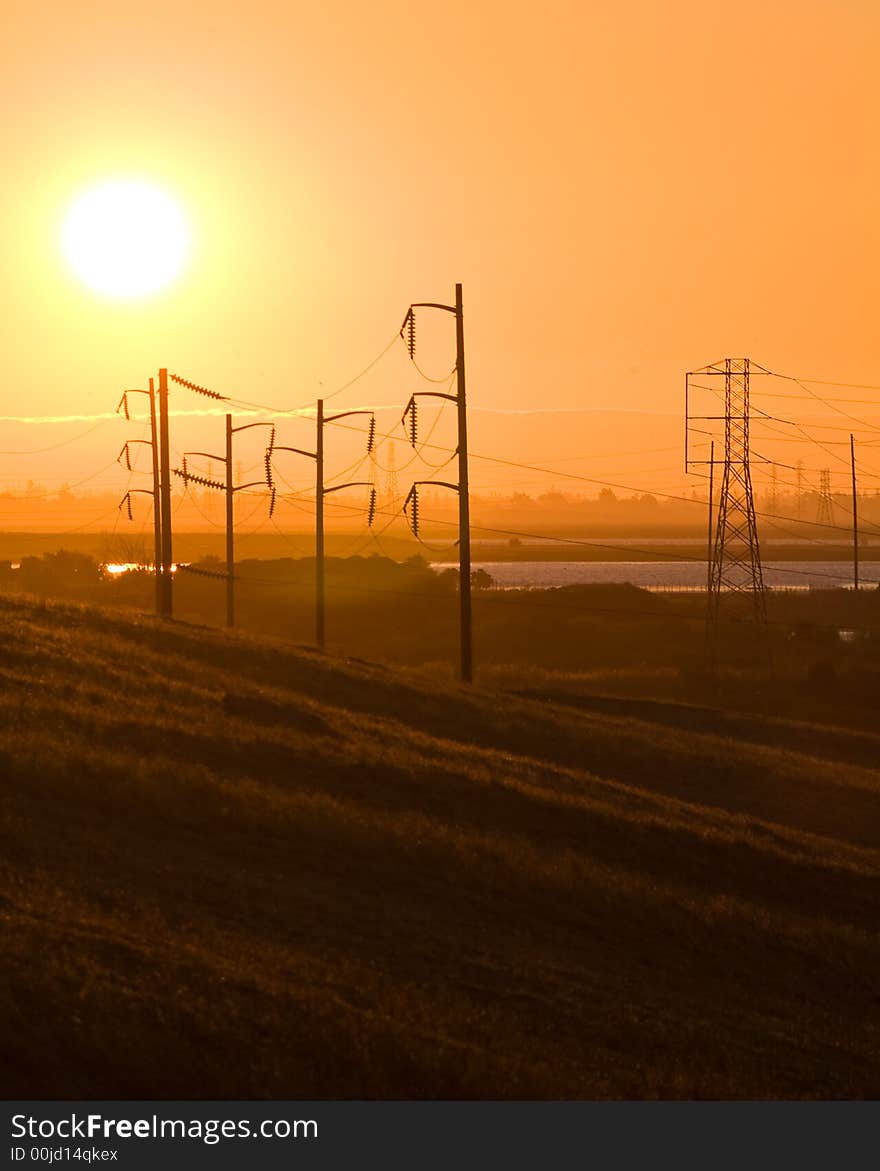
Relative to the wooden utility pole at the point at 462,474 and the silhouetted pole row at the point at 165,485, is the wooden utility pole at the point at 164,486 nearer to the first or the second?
the silhouetted pole row at the point at 165,485

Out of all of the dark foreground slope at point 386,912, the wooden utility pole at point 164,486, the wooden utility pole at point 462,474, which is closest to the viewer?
the dark foreground slope at point 386,912

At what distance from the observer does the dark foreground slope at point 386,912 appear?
482 inches

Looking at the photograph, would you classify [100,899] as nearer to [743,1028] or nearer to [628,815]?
[743,1028]

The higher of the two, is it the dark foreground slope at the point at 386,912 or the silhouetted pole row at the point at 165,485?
the silhouetted pole row at the point at 165,485

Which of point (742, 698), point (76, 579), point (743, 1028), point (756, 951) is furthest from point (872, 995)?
point (76, 579)

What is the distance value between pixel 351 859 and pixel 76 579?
14461cm

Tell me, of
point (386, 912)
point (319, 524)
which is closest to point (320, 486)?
point (319, 524)

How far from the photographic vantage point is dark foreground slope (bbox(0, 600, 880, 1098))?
12250 mm

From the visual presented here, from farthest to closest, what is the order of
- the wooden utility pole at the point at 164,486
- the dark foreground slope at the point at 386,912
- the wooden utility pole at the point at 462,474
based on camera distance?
1. the wooden utility pole at the point at 164,486
2. the wooden utility pole at the point at 462,474
3. the dark foreground slope at the point at 386,912

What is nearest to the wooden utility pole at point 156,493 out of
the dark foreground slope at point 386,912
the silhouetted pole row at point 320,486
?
the silhouetted pole row at point 320,486

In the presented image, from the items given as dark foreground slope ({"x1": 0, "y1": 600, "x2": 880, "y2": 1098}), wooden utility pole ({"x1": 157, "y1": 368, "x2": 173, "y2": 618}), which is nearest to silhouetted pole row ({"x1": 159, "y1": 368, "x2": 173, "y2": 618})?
wooden utility pole ({"x1": 157, "y1": 368, "x2": 173, "y2": 618})

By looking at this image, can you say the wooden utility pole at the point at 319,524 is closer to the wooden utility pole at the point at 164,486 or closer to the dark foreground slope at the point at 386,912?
the wooden utility pole at the point at 164,486

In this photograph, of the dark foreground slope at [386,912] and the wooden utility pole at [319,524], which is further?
the wooden utility pole at [319,524]

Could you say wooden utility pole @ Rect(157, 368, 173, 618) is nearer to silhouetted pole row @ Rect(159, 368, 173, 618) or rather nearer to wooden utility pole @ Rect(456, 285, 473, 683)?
silhouetted pole row @ Rect(159, 368, 173, 618)
